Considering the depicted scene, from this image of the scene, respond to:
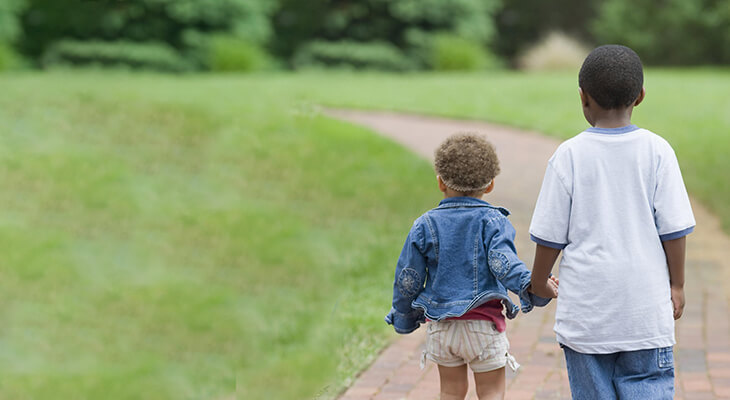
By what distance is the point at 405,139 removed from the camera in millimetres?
11602

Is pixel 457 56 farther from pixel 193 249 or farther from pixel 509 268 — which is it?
pixel 509 268

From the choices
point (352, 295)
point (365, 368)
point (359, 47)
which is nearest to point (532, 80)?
point (359, 47)

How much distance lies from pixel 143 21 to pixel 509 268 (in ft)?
66.9

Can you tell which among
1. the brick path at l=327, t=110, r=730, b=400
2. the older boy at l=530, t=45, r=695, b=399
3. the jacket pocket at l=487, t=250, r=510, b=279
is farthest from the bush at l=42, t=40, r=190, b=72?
the older boy at l=530, t=45, r=695, b=399

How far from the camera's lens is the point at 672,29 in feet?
91.0

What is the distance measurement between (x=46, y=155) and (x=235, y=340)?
15.0 feet

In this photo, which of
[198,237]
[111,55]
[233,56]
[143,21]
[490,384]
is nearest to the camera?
[490,384]

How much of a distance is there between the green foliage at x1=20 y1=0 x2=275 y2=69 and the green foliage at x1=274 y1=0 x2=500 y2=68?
91.4 inches

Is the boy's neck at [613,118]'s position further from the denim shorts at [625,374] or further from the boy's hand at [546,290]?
the denim shorts at [625,374]

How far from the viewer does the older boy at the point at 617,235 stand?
259cm

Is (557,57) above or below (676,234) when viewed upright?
below

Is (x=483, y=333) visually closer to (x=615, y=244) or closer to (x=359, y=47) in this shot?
(x=615, y=244)

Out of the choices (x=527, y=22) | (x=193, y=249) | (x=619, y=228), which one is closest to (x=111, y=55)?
(x=193, y=249)

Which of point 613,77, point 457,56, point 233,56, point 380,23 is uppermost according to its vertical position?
point 613,77
